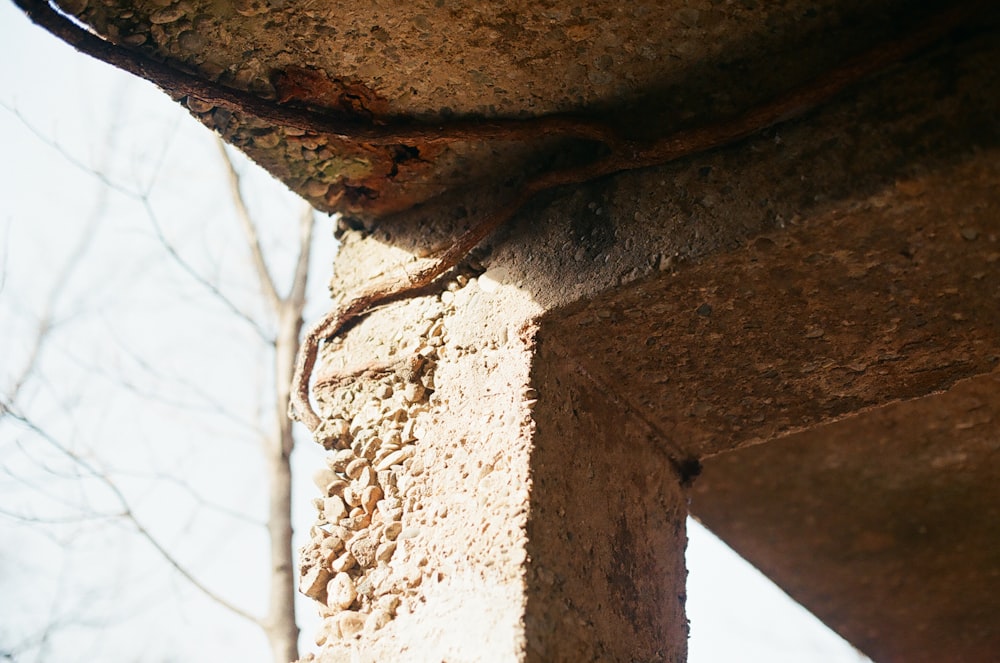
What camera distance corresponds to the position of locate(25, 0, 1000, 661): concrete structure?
3.32 ft

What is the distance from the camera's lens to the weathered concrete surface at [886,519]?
1858 millimetres

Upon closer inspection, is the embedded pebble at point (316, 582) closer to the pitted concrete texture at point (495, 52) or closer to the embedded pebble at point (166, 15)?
the pitted concrete texture at point (495, 52)

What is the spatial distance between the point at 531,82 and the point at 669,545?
0.73m

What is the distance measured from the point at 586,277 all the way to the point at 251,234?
377cm

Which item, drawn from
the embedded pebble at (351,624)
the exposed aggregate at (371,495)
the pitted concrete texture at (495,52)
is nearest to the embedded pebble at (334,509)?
the exposed aggregate at (371,495)

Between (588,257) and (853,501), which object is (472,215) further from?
(853,501)

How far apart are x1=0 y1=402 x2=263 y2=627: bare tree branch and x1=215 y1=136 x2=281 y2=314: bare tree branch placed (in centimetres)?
114

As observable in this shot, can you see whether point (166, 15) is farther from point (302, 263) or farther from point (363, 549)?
point (302, 263)

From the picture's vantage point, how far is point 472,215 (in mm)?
1331

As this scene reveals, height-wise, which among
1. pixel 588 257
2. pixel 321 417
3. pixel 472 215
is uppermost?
pixel 472 215

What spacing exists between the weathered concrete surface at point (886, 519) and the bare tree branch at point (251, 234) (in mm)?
2961

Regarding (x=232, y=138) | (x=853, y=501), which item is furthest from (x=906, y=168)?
(x=853, y=501)

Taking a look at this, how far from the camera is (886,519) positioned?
2057 millimetres

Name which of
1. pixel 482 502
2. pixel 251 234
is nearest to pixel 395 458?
pixel 482 502
